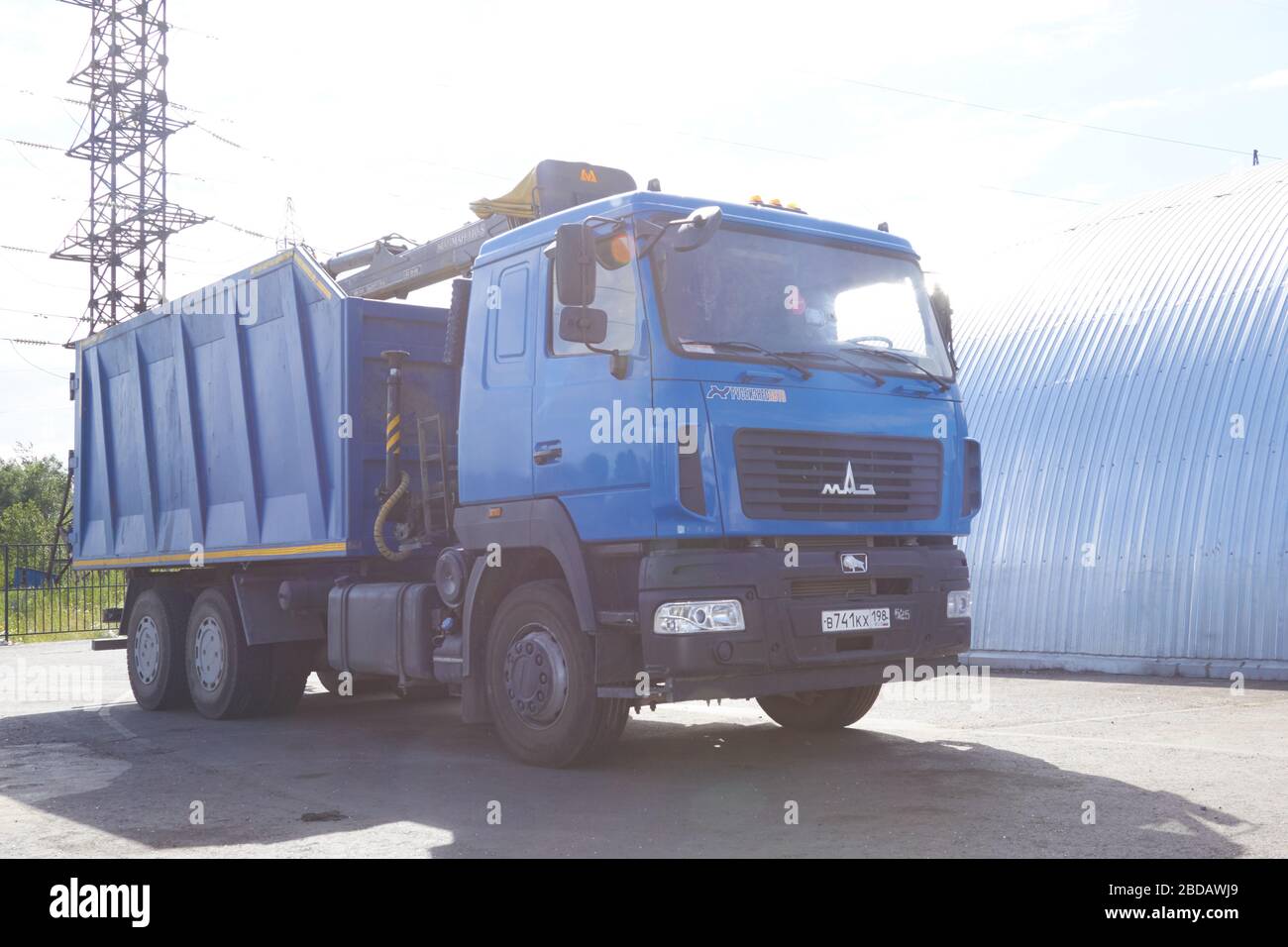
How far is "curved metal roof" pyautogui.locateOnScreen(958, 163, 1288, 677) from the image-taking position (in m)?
13.7

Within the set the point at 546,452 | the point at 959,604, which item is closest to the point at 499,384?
the point at 546,452

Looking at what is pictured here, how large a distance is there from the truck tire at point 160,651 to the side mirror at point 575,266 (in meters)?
6.55

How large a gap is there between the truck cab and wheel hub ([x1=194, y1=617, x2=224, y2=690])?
3865mm

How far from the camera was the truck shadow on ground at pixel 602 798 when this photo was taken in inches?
231

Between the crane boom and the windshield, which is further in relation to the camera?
the crane boom

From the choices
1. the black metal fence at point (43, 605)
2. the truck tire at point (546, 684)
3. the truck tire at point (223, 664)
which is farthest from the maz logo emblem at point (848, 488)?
the black metal fence at point (43, 605)

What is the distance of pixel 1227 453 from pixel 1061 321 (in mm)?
3858

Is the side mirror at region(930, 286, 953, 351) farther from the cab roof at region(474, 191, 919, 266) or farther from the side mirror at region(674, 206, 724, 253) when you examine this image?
the side mirror at region(674, 206, 724, 253)

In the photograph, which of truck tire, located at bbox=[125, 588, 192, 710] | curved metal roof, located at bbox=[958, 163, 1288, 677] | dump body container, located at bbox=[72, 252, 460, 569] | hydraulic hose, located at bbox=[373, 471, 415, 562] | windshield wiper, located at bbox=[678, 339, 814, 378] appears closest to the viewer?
windshield wiper, located at bbox=[678, 339, 814, 378]

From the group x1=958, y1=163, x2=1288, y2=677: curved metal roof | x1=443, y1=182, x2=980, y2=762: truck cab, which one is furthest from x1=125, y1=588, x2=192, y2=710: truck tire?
x1=958, y1=163, x2=1288, y2=677: curved metal roof

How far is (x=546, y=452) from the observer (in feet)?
25.1

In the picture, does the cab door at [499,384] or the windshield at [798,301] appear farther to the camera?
the cab door at [499,384]

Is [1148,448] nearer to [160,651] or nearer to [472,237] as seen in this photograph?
[472,237]

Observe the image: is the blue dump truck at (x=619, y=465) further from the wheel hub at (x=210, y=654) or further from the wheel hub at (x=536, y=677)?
the wheel hub at (x=210, y=654)
